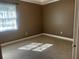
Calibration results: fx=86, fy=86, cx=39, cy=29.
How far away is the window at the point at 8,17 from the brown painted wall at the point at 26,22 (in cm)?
24

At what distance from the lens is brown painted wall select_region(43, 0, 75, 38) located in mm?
4449

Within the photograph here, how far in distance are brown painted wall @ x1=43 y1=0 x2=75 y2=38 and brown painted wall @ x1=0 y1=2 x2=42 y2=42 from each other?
53cm

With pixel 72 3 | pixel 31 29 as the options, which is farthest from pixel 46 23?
pixel 72 3

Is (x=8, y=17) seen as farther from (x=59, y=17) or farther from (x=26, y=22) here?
(x=59, y=17)

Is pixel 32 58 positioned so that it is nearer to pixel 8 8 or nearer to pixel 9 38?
pixel 9 38

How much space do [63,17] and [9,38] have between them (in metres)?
3.04

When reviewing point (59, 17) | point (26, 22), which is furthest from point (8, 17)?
point (59, 17)

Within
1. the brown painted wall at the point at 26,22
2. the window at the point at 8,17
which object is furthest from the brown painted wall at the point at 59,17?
the window at the point at 8,17

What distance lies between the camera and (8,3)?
401 centimetres

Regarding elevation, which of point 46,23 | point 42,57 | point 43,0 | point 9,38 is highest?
point 43,0

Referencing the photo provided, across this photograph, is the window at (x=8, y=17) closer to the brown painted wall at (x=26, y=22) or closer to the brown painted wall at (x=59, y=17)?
the brown painted wall at (x=26, y=22)

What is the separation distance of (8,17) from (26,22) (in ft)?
3.74

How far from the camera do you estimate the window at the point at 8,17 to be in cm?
389

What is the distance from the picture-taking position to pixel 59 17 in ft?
16.2
